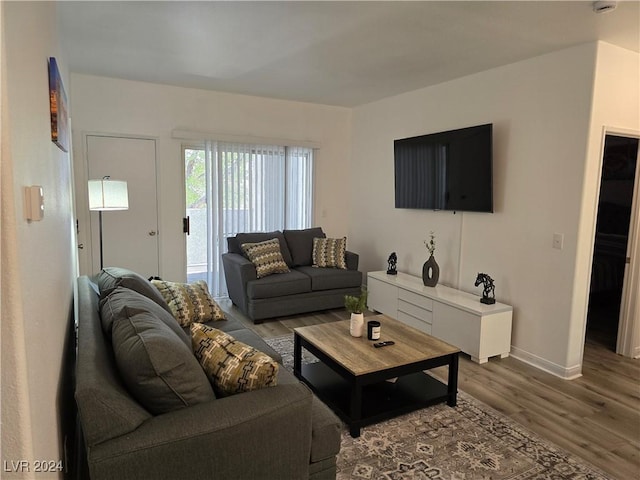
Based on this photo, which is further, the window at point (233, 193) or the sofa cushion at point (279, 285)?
the window at point (233, 193)

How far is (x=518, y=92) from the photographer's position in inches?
141

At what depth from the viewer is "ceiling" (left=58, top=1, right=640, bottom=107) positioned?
2.56 meters

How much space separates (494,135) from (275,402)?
3.27 m

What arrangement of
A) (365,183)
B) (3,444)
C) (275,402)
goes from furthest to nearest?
(365,183)
(275,402)
(3,444)

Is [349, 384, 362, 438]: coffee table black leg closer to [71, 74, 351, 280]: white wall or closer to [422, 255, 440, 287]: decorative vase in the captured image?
[422, 255, 440, 287]: decorative vase

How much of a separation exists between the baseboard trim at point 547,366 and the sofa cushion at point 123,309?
9.62ft

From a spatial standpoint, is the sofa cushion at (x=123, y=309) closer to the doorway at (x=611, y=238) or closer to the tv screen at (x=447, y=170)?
the tv screen at (x=447, y=170)

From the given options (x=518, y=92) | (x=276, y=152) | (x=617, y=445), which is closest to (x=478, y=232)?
(x=518, y=92)

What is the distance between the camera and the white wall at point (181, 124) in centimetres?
439

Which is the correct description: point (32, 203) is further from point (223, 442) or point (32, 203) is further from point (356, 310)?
point (356, 310)

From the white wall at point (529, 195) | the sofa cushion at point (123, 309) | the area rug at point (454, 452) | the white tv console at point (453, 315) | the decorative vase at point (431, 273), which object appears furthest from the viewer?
the decorative vase at point (431, 273)

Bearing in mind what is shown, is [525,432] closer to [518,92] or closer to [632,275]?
[632,275]

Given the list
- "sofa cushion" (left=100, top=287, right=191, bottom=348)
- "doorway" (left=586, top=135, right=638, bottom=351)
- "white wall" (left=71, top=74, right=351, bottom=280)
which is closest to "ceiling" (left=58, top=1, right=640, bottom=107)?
"white wall" (left=71, top=74, right=351, bottom=280)

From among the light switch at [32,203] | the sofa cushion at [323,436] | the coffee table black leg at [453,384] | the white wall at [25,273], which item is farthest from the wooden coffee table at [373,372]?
the light switch at [32,203]
